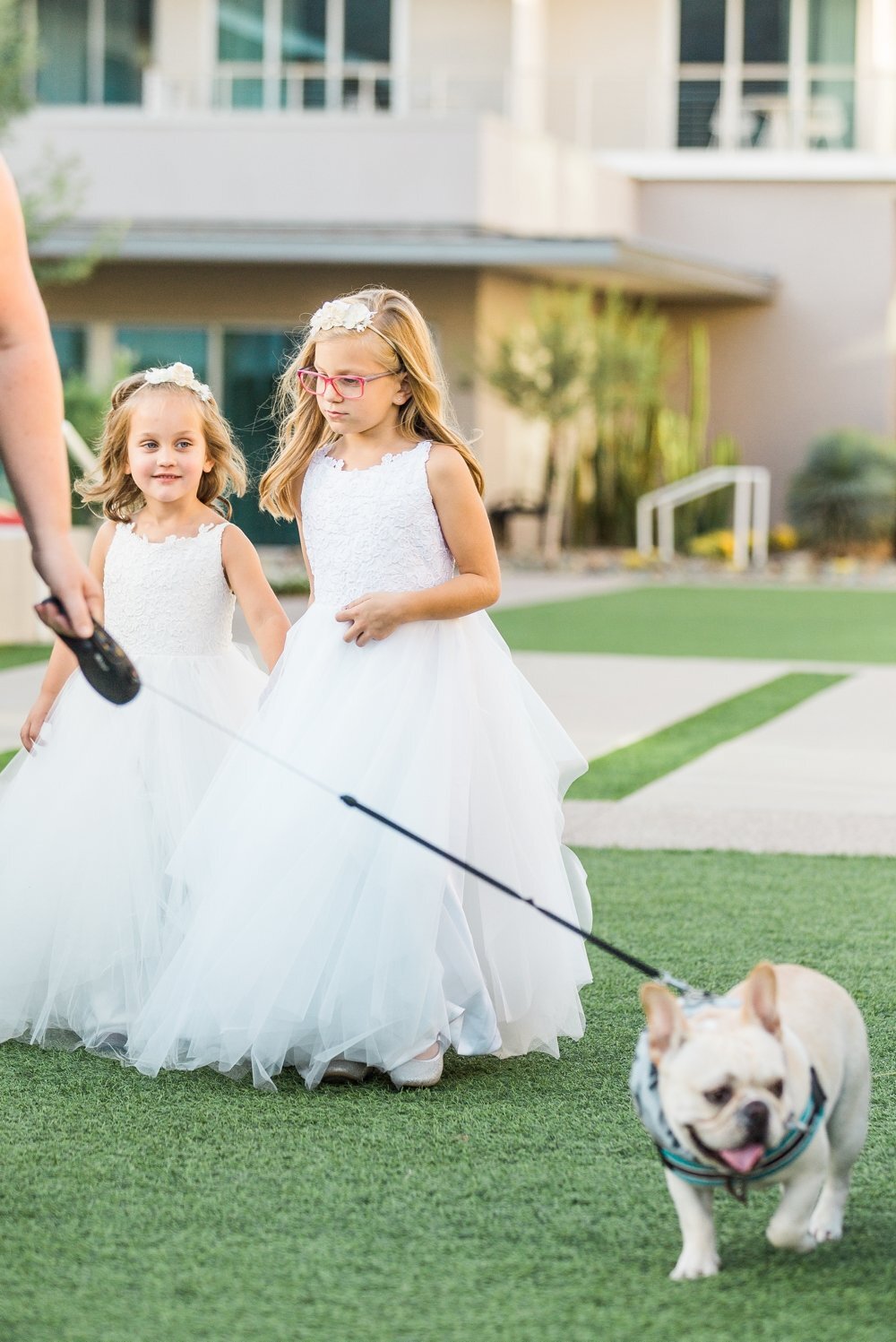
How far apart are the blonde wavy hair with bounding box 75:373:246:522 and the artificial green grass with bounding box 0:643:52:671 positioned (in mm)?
6523

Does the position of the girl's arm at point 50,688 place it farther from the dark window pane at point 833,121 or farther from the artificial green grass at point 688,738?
the dark window pane at point 833,121

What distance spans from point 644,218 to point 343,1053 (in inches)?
855

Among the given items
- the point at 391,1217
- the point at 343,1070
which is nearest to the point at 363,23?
the point at 343,1070

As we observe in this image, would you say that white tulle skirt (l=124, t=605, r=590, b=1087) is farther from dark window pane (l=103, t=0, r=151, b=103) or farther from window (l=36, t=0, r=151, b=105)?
dark window pane (l=103, t=0, r=151, b=103)

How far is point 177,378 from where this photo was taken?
4.28 meters

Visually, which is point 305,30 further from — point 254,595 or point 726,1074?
→ point 726,1074

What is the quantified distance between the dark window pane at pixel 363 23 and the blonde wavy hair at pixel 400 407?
74.7 ft

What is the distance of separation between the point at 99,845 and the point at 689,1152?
1.86 meters

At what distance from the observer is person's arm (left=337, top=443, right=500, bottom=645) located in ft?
12.4

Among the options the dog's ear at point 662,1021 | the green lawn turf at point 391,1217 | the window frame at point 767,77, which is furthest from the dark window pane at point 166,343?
the dog's ear at point 662,1021

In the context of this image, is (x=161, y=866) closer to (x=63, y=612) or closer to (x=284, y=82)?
(x=63, y=612)

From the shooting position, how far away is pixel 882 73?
24.5 metres

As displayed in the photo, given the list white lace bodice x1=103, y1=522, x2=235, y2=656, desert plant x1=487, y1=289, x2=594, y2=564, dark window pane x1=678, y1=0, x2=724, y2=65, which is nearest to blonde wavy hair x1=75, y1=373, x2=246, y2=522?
white lace bodice x1=103, y1=522, x2=235, y2=656

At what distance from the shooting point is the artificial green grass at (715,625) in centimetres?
1266
